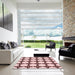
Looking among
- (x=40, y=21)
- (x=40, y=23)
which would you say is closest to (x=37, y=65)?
(x=40, y=23)

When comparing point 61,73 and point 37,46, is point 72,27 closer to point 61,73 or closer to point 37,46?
point 61,73

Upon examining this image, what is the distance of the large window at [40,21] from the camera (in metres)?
11.6

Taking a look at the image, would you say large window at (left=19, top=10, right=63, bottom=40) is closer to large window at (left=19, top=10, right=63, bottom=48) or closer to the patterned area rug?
large window at (left=19, top=10, right=63, bottom=48)

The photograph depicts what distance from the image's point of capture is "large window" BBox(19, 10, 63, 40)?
11602 mm

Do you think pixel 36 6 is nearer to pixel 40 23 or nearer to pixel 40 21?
pixel 40 21

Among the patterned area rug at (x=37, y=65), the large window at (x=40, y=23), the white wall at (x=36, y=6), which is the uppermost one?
the white wall at (x=36, y=6)

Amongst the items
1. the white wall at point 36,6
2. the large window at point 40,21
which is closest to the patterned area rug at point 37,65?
the large window at point 40,21

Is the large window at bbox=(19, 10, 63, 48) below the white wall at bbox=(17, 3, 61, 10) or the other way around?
below

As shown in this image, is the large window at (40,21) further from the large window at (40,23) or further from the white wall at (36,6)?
the white wall at (36,6)

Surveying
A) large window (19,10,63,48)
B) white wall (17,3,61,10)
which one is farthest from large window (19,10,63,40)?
white wall (17,3,61,10)

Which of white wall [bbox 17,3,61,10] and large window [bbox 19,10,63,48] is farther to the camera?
large window [bbox 19,10,63,48]

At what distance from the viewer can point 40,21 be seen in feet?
38.7

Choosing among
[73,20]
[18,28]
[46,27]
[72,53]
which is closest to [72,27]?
[73,20]

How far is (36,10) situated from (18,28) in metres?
2.81
